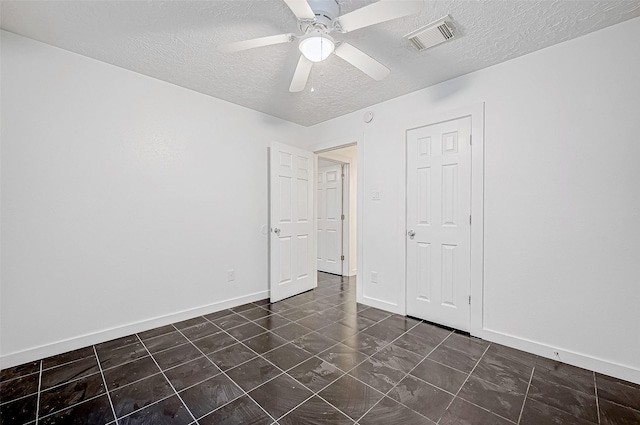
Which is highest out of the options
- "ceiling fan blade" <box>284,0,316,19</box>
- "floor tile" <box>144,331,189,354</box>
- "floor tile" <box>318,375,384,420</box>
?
"ceiling fan blade" <box>284,0,316,19</box>

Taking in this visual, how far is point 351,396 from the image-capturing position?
1.71 m

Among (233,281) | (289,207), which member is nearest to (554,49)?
(289,207)

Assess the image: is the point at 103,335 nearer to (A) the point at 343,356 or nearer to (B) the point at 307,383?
(B) the point at 307,383

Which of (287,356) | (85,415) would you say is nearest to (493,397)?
(287,356)

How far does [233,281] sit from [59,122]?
87.4 inches

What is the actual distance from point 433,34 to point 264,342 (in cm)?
285

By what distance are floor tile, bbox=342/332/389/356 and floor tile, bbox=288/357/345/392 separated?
1.18 feet

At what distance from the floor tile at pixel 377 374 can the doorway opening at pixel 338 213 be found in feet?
9.27

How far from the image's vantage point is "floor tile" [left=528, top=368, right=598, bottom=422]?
1.58m

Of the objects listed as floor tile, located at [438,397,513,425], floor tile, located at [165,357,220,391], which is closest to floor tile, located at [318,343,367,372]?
floor tile, located at [438,397,513,425]

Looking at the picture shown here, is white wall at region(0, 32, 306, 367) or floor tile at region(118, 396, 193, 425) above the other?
white wall at region(0, 32, 306, 367)

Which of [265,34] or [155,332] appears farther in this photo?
[155,332]

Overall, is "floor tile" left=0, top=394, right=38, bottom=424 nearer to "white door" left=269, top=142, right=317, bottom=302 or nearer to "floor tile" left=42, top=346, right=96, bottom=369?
"floor tile" left=42, top=346, right=96, bottom=369

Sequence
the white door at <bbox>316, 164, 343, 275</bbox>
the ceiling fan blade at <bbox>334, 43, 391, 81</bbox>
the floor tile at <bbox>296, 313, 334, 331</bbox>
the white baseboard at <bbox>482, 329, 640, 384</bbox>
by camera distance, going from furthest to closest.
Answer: the white door at <bbox>316, 164, 343, 275</bbox> → the floor tile at <bbox>296, 313, 334, 331</bbox> → the white baseboard at <bbox>482, 329, 640, 384</bbox> → the ceiling fan blade at <bbox>334, 43, 391, 81</bbox>
